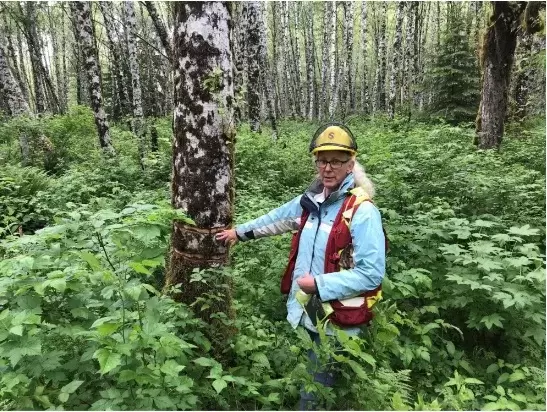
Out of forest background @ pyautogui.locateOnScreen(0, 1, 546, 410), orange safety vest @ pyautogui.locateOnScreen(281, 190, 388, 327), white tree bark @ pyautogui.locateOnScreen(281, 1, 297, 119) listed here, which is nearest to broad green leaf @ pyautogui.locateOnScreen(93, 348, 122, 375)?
→ forest background @ pyautogui.locateOnScreen(0, 1, 546, 410)

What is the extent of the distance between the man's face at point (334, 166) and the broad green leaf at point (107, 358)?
1.99m

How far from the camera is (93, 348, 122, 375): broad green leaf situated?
91.6 inches

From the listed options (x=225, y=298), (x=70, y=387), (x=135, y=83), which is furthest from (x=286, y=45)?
(x=70, y=387)

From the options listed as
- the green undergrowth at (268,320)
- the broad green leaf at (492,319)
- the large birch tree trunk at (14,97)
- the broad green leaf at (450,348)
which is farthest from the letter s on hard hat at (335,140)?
the large birch tree trunk at (14,97)

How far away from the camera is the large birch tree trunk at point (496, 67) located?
9.12 metres

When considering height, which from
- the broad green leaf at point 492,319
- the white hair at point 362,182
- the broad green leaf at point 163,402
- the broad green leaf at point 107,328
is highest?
the white hair at point 362,182

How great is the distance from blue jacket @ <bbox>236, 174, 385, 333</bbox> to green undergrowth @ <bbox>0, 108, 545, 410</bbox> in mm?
342

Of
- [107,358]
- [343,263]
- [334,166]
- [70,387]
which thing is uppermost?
[334,166]

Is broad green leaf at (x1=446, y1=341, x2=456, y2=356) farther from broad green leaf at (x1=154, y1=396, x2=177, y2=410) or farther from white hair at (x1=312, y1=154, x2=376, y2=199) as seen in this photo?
broad green leaf at (x1=154, y1=396, x2=177, y2=410)

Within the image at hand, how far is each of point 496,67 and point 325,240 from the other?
329 inches

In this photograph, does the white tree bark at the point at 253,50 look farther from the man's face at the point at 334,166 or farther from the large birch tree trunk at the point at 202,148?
the man's face at the point at 334,166

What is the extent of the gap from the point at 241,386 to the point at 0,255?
13.4 ft

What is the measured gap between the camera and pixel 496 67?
9.35m

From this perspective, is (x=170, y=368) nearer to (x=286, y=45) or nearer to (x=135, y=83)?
(x=135, y=83)
